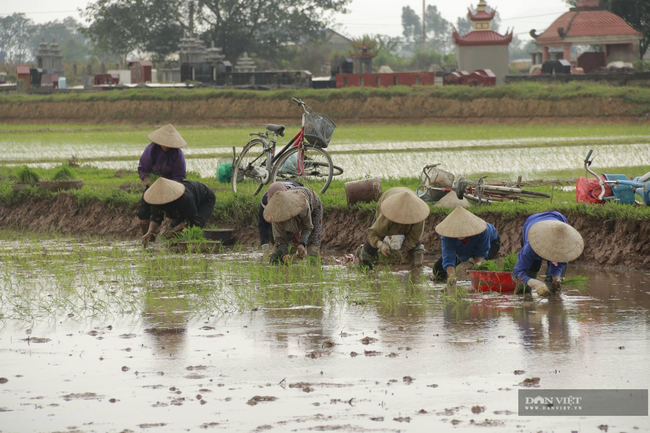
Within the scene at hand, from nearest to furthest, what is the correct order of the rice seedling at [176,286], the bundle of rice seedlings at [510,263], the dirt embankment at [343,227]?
the rice seedling at [176,286] → the bundle of rice seedlings at [510,263] → the dirt embankment at [343,227]

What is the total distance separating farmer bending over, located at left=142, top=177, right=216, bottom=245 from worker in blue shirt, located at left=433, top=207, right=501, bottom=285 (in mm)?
3425

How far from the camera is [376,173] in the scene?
17.0 m

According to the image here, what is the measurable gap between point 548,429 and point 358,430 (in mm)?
954

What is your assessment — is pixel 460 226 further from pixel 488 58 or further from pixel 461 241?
pixel 488 58

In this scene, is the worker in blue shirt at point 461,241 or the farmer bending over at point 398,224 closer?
the worker in blue shirt at point 461,241

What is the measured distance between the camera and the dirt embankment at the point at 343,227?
31.0 ft

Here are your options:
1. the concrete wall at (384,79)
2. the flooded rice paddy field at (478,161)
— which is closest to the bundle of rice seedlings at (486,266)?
the flooded rice paddy field at (478,161)

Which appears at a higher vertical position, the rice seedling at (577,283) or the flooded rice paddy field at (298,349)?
the rice seedling at (577,283)

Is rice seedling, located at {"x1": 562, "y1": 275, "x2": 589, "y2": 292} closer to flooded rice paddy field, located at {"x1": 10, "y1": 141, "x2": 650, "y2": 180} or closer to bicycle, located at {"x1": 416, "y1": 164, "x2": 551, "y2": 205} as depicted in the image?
bicycle, located at {"x1": 416, "y1": 164, "x2": 551, "y2": 205}

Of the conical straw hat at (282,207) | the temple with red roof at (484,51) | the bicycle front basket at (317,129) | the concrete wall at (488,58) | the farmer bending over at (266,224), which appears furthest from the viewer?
the concrete wall at (488,58)

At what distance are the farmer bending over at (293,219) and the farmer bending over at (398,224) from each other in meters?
0.56

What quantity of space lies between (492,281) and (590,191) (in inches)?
111

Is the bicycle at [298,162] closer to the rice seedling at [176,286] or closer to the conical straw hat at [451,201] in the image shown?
the conical straw hat at [451,201]

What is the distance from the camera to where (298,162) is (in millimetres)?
12758
